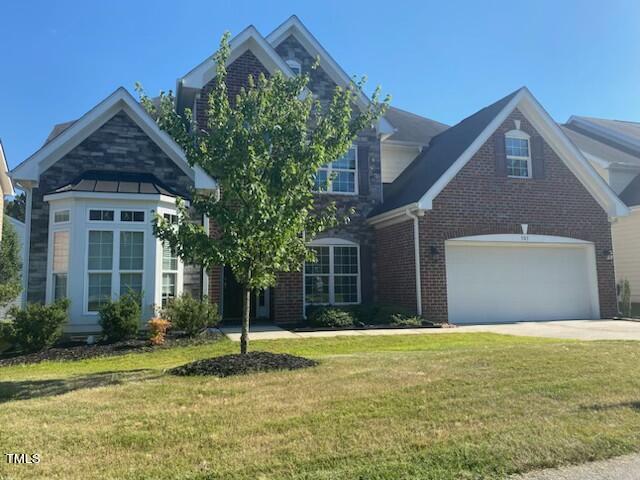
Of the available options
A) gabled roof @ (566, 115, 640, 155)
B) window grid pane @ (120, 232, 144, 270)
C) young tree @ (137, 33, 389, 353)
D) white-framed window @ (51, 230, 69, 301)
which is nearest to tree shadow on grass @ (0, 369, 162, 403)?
young tree @ (137, 33, 389, 353)

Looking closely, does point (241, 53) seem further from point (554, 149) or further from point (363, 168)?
point (554, 149)

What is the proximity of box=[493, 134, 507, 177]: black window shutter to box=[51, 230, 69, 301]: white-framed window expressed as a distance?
40.2 feet

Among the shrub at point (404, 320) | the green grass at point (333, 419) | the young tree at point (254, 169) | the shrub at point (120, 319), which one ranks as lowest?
the green grass at point (333, 419)

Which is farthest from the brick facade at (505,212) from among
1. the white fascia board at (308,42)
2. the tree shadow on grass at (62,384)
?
the tree shadow on grass at (62,384)

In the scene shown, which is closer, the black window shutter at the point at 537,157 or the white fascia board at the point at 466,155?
the white fascia board at the point at 466,155

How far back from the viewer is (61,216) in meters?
12.1

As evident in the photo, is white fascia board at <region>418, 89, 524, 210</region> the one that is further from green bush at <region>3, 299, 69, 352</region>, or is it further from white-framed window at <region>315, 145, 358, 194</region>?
green bush at <region>3, 299, 69, 352</region>

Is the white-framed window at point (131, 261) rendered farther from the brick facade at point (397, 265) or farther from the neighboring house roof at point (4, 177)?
the neighboring house roof at point (4, 177)

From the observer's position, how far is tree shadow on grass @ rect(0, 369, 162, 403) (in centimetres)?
625

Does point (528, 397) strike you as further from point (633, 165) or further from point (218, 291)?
point (633, 165)

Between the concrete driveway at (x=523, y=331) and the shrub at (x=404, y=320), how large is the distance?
30 cm

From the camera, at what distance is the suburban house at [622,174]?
1975 centimetres

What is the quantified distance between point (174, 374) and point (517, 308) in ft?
38.8

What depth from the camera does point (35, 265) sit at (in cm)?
1229
